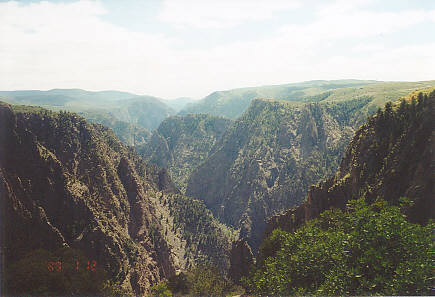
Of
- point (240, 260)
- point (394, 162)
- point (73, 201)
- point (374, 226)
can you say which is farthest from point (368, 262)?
point (240, 260)

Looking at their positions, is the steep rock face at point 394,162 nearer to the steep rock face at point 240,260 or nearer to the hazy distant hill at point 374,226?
the hazy distant hill at point 374,226

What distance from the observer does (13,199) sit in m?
48.9

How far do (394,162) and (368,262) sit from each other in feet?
88.7

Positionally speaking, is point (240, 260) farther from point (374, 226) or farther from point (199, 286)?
point (374, 226)

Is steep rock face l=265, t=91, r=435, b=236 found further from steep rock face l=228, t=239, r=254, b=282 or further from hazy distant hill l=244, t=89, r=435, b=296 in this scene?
steep rock face l=228, t=239, r=254, b=282

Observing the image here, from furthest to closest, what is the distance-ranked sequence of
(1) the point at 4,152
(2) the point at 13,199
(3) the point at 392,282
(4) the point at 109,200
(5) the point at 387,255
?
(4) the point at 109,200 → (1) the point at 4,152 → (2) the point at 13,199 → (5) the point at 387,255 → (3) the point at 392,282

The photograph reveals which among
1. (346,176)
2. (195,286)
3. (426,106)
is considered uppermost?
(426,106)

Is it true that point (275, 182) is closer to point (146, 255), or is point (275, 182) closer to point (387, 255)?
point (146, 255)

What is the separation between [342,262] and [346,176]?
39.1m

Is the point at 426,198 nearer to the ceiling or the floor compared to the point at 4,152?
nearer to the floor

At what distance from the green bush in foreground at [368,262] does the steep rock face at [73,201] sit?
3395cm

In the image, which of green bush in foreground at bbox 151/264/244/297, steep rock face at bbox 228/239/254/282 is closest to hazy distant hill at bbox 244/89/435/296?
green bush in foreground at bbox 151/264/244/297

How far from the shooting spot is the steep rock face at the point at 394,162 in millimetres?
32938

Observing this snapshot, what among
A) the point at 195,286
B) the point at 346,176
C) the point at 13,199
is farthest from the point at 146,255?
the point at 346,176
